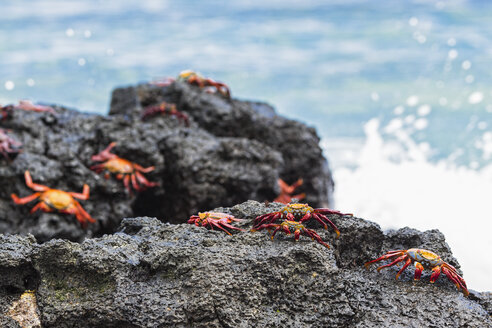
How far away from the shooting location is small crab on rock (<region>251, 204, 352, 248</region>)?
12.0ft

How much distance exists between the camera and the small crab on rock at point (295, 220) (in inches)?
144

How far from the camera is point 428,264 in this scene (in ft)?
12.0

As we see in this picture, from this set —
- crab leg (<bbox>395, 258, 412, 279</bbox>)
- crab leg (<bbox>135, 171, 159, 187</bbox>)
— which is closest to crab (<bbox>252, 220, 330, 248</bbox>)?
crab leg (<bbox>395, 258, 412, 279</bbox>)

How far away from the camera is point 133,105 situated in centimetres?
974

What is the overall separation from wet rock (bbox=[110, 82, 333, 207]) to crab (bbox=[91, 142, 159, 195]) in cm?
112

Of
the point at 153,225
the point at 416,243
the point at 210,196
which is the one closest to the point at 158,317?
the point at 153,225

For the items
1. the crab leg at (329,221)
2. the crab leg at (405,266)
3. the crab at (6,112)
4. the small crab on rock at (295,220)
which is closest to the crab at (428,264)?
the crab leg at (405,266)

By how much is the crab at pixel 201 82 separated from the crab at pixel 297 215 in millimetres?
6382

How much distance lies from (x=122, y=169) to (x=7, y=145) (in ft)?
4.63

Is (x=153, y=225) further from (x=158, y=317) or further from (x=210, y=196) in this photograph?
(x=210, y=196)

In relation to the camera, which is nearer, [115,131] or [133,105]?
[115,131]

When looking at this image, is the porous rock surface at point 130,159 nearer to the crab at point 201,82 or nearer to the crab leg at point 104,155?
the crab leg at point 104,155

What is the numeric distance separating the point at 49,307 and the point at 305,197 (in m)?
7.39

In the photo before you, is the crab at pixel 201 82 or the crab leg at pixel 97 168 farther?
the crab at pixel 201 82
